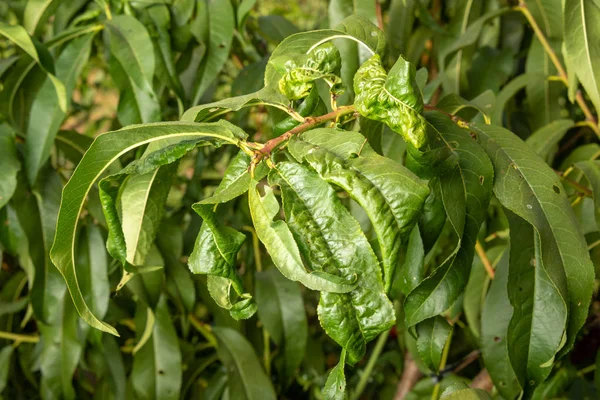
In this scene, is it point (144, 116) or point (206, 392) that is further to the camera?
point (206, 392)

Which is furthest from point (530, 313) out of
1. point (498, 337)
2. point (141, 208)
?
point (141, 208)

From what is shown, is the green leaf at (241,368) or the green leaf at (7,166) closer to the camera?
the green leaf at (7,166)

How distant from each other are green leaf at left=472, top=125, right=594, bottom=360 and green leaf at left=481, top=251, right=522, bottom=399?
16cm

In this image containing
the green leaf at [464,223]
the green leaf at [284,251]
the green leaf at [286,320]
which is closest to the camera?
the green leaf at [284,251]

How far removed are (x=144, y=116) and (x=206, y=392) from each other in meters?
0.55

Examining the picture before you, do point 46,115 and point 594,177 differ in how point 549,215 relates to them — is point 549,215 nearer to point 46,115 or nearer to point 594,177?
point 594,177

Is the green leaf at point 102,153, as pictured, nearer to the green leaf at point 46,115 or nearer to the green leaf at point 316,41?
the green leaf at point 316,41

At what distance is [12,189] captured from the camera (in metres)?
0.71

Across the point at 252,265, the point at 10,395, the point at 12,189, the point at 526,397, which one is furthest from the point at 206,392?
the point at 526,397

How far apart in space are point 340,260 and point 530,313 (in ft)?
0.69

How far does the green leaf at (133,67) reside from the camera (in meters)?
0.73

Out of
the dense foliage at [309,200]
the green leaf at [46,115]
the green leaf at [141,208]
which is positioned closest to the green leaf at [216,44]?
the dense foliage at [309,200]

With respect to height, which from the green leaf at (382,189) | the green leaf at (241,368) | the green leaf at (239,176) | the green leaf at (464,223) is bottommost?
the green leaf at (241,368)

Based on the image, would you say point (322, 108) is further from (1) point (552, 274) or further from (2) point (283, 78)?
(1) point (552, 274)
